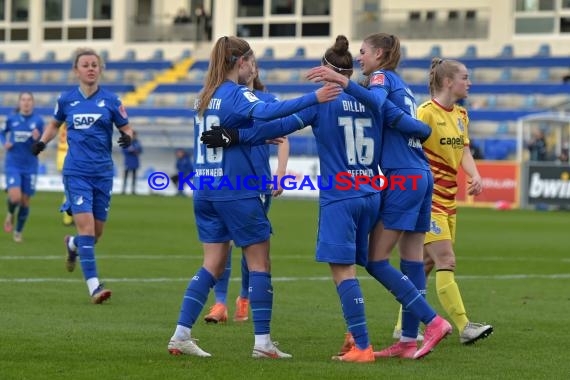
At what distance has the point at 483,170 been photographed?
3409 centimetres

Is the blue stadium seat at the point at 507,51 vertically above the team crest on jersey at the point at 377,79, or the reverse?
the blue stadium seat at the point at 507,51

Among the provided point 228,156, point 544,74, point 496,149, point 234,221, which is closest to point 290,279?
point 234,221

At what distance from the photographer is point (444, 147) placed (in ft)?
31.1

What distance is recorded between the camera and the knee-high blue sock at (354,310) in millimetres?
8055

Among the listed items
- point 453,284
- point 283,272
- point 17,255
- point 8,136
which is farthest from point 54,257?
point 453,284

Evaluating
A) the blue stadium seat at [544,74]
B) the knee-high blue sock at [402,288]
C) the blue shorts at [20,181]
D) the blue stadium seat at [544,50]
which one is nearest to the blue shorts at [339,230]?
the knee-high blue sock at [402,288]

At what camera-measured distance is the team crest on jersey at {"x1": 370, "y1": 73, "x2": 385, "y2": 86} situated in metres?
8.35

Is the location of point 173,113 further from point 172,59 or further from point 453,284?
point 453,284

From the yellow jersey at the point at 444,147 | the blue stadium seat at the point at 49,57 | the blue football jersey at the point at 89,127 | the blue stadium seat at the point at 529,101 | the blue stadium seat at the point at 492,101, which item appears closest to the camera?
the yellow jersey at the point at 444,147

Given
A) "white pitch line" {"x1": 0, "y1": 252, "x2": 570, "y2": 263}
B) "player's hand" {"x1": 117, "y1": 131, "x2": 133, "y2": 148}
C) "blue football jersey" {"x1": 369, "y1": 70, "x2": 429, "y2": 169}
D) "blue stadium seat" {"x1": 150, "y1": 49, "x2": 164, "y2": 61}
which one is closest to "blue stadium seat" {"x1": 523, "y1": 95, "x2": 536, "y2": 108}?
"blue stadium seat" {"x1": 150, "y1": 49, "x2": 164, "y2": 61}

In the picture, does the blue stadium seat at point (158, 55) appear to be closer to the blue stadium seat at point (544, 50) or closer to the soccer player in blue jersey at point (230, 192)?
the blue stadium seat at point (544, 50)

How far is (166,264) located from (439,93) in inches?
287

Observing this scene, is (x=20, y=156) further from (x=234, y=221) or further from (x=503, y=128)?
(x=503, y=128)

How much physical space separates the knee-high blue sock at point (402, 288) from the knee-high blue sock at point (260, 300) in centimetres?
68
